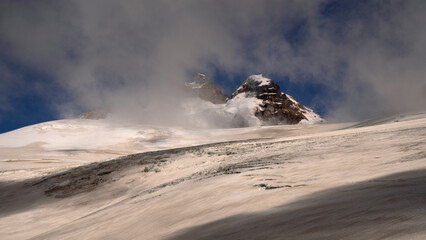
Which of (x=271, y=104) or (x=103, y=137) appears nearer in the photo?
(x=103, y=137)

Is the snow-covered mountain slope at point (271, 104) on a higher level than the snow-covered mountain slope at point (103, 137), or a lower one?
higher

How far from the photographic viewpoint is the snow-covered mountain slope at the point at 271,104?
140 meters

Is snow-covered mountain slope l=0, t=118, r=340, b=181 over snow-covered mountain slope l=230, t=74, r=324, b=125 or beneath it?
beneath

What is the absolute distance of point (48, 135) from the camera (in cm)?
3781

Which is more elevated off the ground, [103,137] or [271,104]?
[271,104]

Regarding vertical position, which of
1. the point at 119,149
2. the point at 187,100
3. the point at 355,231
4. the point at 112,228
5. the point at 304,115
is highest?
the point at 187,100

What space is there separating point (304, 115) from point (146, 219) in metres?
160

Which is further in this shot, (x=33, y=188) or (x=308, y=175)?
(x=33, y=188)

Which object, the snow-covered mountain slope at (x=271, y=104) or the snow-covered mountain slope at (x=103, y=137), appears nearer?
the snow-covered mountain slope at (x=103, y=137)

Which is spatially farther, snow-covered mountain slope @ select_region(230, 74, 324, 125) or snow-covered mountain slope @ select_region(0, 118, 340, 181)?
snow-covered mountain slope @ select_region(230, 74, 324, 125)

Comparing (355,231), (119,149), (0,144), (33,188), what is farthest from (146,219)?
(0,144)

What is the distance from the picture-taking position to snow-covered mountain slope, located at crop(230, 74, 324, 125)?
140 meters

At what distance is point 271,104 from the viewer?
Answer: 143 m

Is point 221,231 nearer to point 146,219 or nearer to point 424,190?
point 424,190
